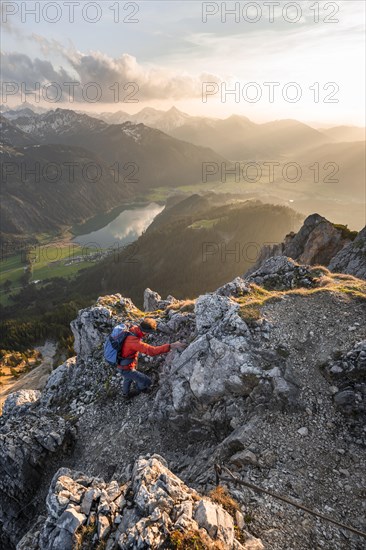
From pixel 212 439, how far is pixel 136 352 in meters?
4.99

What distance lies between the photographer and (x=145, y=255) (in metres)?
168

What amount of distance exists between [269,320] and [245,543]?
360 inches

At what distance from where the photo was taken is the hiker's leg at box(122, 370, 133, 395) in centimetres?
1661

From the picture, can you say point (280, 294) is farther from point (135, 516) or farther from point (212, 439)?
point (135, 516)

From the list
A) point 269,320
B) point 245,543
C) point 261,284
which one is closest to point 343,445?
point 245,543

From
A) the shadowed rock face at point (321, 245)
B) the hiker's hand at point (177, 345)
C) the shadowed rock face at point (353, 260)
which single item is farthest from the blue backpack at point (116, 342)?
the shadowed rock face at point (321, 245)

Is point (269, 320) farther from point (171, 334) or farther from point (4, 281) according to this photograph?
point (4, 281)

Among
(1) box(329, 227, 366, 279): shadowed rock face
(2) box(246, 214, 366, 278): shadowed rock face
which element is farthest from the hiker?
(2) box(246, 214, 366, 278): shadowed rock face

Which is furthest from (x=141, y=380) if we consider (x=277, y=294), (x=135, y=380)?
(x=277, y=294)

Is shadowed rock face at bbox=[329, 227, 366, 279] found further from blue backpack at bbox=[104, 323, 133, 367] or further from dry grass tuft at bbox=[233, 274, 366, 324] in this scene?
blue backpack at bbox=[104, 323, 133, 367]

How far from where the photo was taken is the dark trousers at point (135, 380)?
16672 millimetres

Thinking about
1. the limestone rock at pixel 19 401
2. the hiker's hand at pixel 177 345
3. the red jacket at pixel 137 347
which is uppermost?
the red jacket at pixel 137 347

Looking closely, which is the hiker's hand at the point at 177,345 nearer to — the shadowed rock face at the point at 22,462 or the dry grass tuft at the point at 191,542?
the shadowed rock face at the point at 22,462

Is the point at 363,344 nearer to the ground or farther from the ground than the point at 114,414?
farther from the ground
